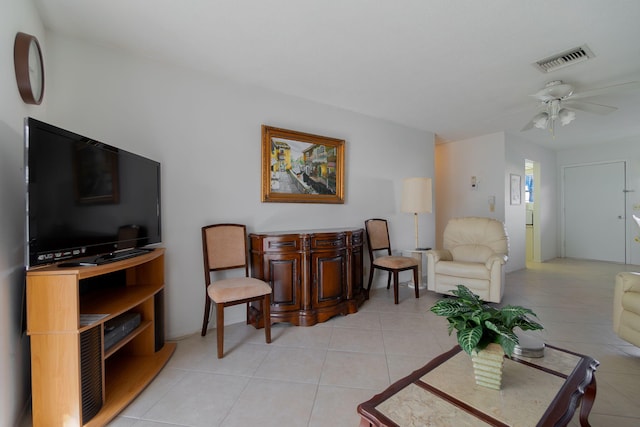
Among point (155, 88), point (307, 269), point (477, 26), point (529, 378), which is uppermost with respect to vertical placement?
point (477, 26)

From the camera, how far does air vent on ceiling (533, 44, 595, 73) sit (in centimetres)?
211

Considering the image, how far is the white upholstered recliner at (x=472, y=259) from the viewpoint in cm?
289

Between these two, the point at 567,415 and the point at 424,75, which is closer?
the point at 567,415

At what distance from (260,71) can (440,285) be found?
310cm

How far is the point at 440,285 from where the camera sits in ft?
10.4

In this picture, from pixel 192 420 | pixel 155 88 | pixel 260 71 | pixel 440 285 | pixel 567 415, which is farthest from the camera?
pixel 440 285

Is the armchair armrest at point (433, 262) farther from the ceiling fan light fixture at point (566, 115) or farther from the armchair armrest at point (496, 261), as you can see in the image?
the ceiling fan light fixture at point (566, 115)

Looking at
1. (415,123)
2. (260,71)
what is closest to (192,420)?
(260,71)

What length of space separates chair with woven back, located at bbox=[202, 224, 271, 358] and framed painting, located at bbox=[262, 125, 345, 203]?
553mm

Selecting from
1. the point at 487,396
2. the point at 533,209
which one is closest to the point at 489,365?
the point at 487,396

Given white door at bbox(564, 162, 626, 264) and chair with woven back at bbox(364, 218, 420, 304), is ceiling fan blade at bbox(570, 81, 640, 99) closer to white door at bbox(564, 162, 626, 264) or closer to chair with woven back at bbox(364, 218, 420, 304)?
chair with woven back at bbox(364, 218, 420, 304)

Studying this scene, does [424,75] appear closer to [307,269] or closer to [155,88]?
[307,269]

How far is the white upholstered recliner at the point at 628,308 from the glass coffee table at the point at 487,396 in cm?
117

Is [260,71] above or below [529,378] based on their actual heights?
above
